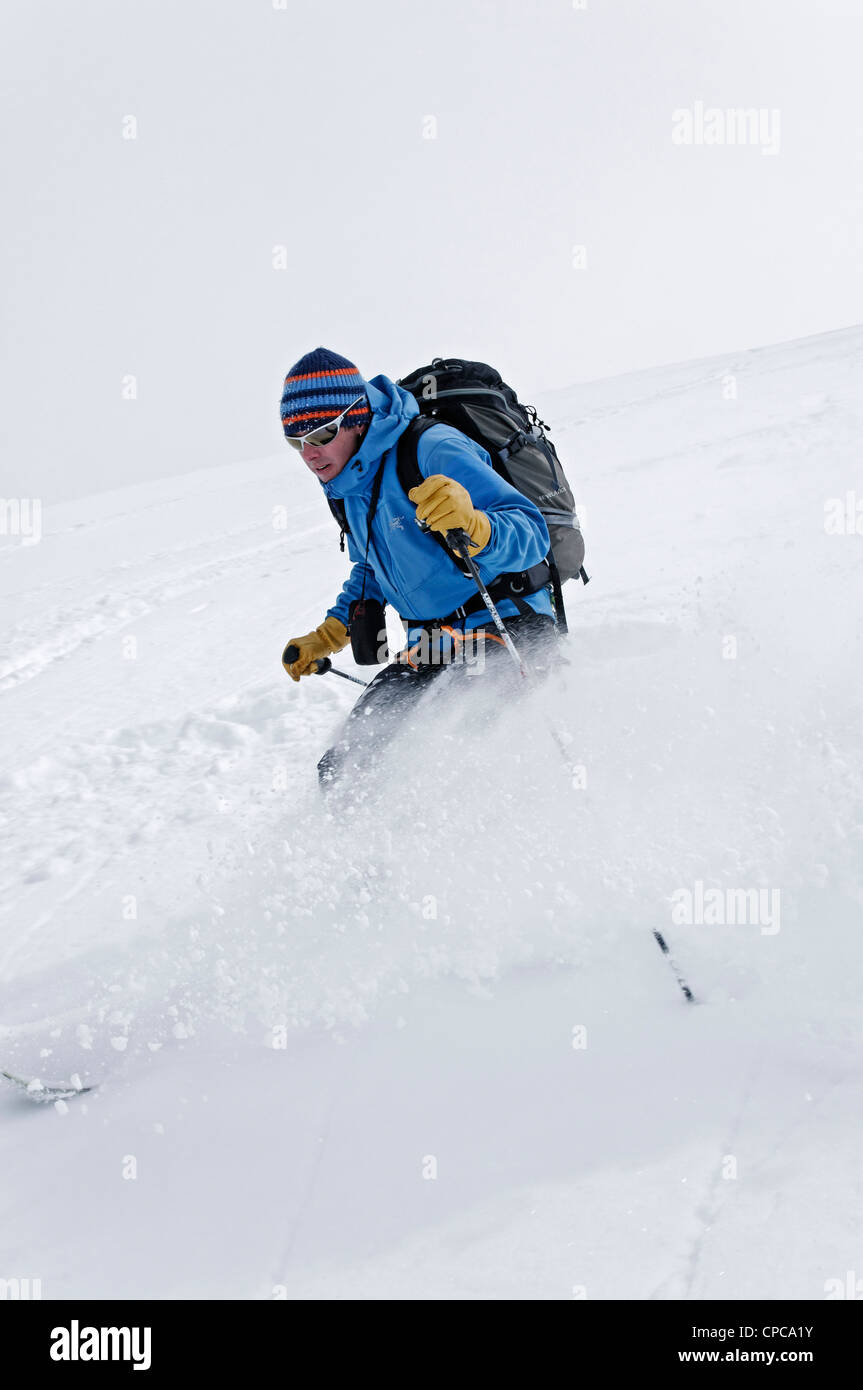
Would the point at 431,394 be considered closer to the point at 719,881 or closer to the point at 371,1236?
the point at 719,881

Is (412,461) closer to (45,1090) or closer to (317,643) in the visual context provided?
Answer: (317,643)

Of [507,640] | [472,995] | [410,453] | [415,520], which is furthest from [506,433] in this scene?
[472,995]

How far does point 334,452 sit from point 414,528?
0.38 m

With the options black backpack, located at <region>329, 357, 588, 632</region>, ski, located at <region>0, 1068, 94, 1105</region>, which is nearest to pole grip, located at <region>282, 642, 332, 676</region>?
black backpack, located at <region>329, 357, 588, 632</region>

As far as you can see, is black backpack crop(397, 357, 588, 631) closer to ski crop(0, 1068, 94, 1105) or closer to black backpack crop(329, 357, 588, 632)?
black backpack crop(329, 357, 588, 632)

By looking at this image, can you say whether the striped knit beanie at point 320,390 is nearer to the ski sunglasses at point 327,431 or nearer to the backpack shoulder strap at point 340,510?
the ski sunglasses at point 327,431

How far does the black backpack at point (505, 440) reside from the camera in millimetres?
3423

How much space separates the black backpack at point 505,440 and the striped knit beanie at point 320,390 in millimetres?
251

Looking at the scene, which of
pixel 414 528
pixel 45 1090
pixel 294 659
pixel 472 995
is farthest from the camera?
pixel 294 659

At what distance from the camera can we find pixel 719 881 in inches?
122

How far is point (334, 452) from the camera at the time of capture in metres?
3.20

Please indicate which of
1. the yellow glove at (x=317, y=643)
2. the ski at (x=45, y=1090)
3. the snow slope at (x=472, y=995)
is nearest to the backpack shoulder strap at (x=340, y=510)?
the yellow glove at (x=317, y=643)

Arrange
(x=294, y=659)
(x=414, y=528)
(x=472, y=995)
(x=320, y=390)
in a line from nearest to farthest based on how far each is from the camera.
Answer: (x=472, y=995) < (x=320, y=390) < (x=414, y=528) < (x=294, y=659)

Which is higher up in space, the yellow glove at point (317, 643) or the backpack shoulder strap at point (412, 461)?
the backpack shoulder strap at point (412, 461)
